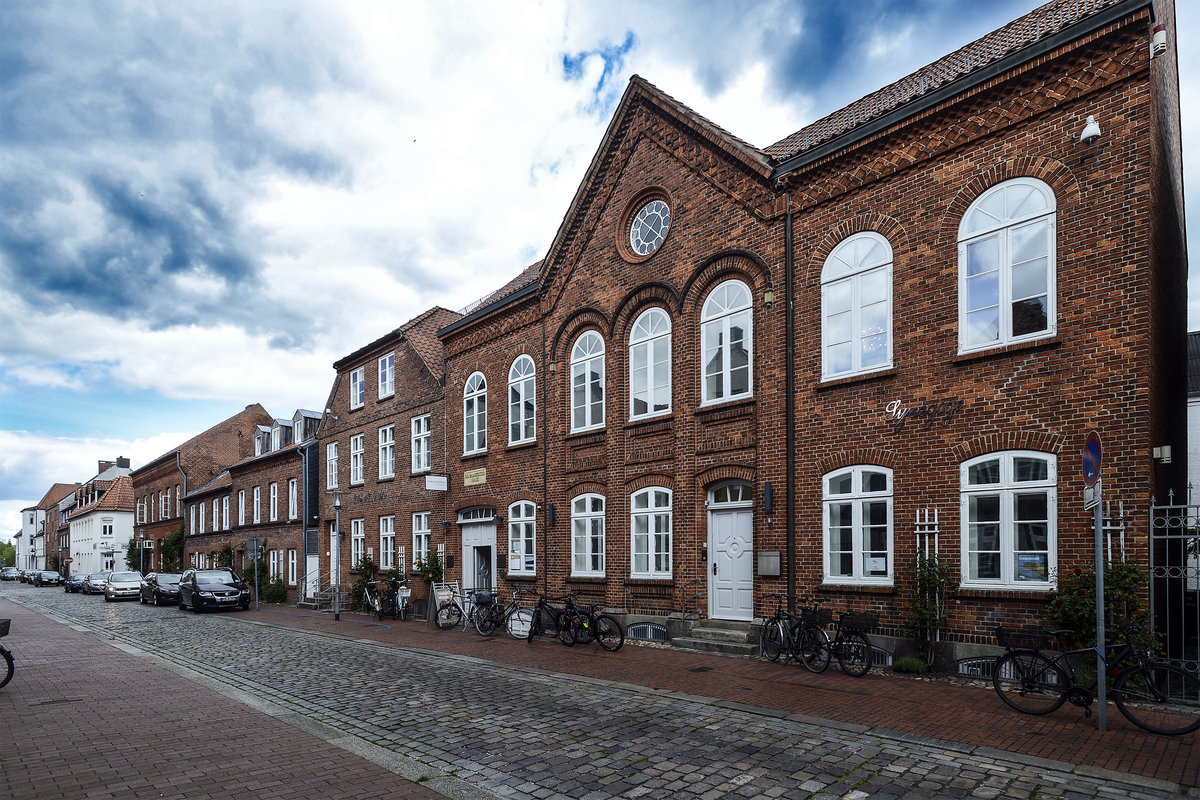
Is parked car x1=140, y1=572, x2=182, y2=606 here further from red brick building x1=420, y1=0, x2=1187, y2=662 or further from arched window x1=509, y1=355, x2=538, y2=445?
red brick building x1=420, y1=0, x2=1187, y2=662

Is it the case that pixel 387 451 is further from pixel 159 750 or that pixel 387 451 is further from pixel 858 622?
pixel 159 750

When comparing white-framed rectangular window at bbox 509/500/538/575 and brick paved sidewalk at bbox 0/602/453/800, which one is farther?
white-framed rectangular window at bbox 509/500/538/575

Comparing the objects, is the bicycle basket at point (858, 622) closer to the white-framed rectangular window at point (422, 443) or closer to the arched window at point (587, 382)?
the arched window at point (587, 382)

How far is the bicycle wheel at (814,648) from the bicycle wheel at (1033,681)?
273 cm

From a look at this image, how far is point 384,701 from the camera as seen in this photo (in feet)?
32.4

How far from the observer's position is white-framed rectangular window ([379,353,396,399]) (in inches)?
1033

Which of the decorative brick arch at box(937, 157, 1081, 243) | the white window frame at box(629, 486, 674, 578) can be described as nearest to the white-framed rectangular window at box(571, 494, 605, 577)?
the white window frame at box(629, 486, 674, 578)

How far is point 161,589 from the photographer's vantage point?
3209 cm

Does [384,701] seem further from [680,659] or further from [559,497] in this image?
[559,497]

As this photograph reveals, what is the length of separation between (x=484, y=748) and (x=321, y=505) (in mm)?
24887

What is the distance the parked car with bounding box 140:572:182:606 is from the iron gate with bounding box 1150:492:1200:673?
108 ft

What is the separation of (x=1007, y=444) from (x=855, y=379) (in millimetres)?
2498

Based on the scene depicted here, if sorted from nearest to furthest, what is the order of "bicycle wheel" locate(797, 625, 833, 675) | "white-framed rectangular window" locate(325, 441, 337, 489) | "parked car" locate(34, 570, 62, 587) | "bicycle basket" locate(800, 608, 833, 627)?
"bicycle wheel" locate(797, 625, 833, 675)
"bicycle basket" locate(800, 608, 833, 627)
"white-framed rectangular window" locate(325, 441, 337, 489)
"parked car" locate(34, 570, 62, 587)

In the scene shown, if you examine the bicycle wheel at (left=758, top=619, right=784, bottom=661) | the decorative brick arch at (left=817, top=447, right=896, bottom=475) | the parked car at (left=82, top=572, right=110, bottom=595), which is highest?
the decorative brick arch at (left=817, top=447, right=896, bottom=475)
